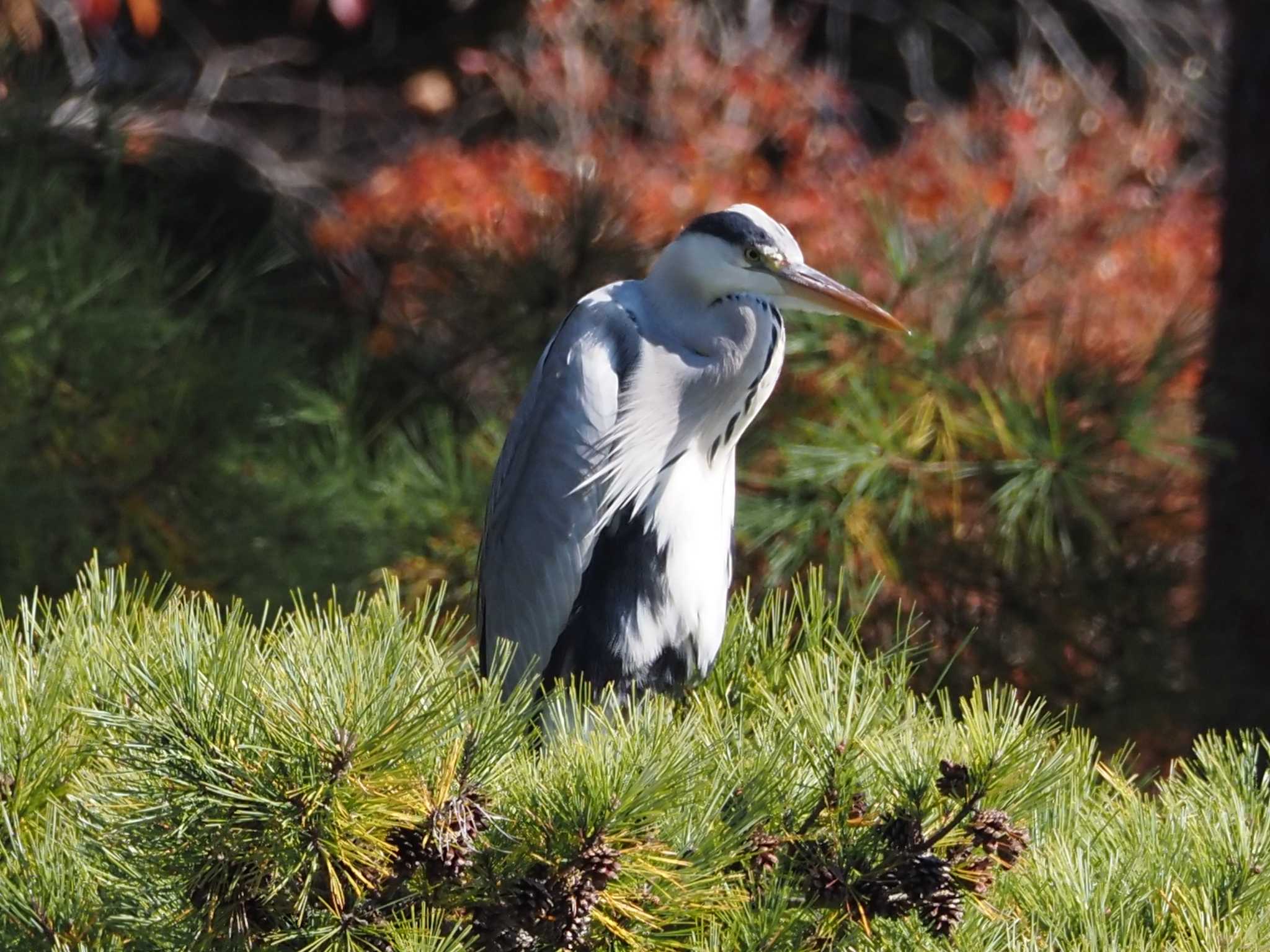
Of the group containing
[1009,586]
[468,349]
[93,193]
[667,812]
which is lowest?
[1009,586]

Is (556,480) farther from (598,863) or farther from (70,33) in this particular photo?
(70,33)

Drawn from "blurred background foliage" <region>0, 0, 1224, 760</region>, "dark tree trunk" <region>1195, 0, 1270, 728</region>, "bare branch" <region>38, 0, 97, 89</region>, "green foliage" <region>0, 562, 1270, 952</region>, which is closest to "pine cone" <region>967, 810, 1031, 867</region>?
"green foliage" <region>0, 562, 1270, 952</region>

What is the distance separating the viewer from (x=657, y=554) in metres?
1.25

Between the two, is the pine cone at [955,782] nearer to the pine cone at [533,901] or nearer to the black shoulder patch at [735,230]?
the pine cone at [533,901]

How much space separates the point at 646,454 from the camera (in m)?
1.24

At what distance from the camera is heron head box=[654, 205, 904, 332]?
Result: 1231mm

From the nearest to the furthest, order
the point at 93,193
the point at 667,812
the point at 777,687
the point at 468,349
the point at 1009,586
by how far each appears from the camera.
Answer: the point at 667,812
the point at 777,687
the point at 1009,586
the point at 468,349
the point at 93,193

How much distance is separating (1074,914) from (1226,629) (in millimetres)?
1106

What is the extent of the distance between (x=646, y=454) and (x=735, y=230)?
0.67ft

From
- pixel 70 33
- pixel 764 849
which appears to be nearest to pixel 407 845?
pixel 764 849

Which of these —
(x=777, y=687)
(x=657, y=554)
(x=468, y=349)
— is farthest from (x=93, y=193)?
(x=777, y=687)

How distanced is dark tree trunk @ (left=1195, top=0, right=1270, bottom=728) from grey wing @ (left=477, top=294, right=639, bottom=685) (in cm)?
86

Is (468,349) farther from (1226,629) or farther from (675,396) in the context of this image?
(1226,629)

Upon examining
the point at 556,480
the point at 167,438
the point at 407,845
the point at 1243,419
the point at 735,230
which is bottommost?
the point at 167,438
